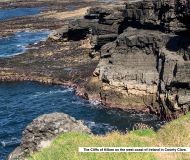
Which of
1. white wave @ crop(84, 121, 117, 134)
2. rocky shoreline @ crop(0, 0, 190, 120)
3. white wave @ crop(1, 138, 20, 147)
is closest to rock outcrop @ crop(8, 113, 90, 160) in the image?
white wave @ crop(1, 138, 20, 147)

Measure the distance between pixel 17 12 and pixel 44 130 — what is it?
114440 mm

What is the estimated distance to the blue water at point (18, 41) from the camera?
264 ft

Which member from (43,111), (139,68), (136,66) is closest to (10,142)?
(43,111)

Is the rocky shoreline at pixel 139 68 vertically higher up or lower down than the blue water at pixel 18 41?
higher up

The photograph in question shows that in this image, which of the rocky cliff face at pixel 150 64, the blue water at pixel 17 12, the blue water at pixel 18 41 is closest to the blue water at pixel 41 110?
the rocky cliff face at pixel 150 64

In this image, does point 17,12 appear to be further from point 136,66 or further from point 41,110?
point 136,66

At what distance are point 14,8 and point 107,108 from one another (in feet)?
332

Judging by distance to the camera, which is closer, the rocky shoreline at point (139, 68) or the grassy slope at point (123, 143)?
the grassy slope at point (123, 143)

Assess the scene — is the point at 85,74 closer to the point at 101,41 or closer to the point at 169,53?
the point at 101,41

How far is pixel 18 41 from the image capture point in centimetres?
8931

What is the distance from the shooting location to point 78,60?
6850cm

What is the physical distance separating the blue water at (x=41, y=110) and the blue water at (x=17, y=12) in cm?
6744

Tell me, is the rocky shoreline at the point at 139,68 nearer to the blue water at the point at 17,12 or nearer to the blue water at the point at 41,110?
A: the blue water at the point at 41,110

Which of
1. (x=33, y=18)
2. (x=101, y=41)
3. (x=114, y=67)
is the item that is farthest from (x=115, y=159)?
(x=33, y=18)
